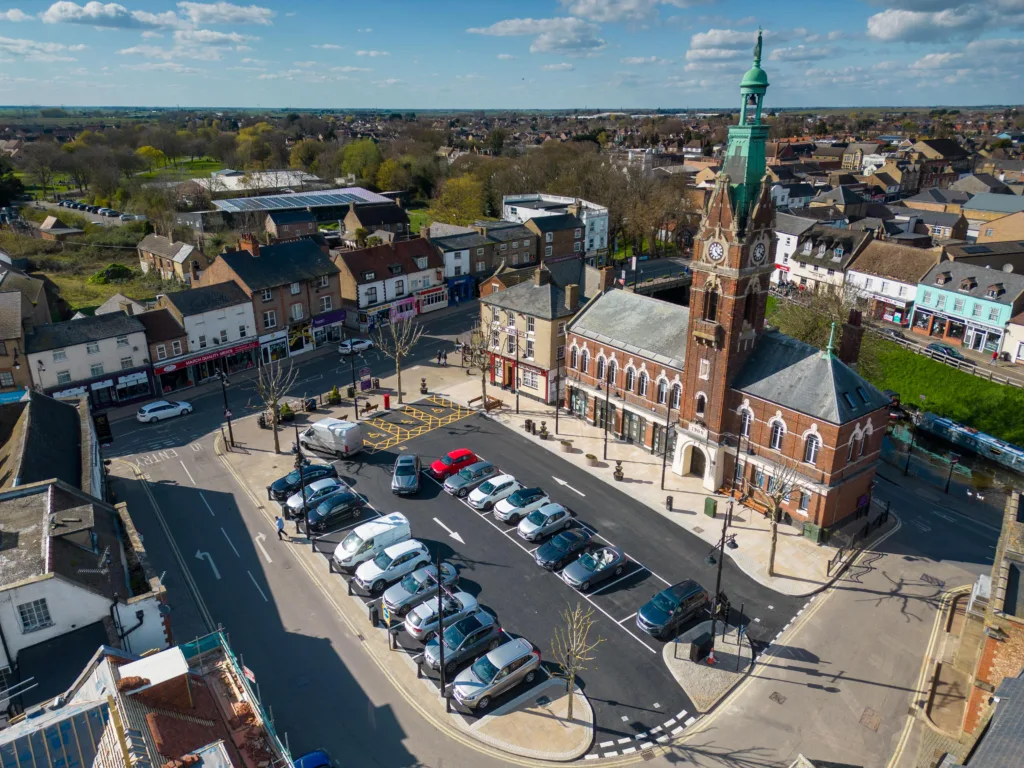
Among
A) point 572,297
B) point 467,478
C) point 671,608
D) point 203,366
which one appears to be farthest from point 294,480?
point 572,297

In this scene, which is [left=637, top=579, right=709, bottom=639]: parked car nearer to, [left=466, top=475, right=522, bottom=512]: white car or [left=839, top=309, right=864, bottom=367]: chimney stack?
[left=466, top=475, right=522, bottom=512]: white car

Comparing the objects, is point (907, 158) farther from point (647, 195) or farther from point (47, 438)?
point (47, 438)

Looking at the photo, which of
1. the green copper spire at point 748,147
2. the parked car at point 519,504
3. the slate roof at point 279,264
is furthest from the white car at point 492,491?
the slate roof at point 279,264

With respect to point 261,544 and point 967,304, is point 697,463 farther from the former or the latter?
point 967,304

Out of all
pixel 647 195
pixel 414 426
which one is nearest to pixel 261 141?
pixel 647 195

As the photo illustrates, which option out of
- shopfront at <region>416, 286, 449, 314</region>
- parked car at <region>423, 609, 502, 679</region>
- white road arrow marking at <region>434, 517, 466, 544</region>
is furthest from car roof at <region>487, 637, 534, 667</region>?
shopfront at <region>416, 286, 449, 314</region>

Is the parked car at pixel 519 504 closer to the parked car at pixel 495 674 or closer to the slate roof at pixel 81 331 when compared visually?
the parked car at pixel 495 674

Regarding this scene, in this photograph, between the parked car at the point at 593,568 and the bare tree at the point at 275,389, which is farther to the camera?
the bare tree at the point at 275,389
